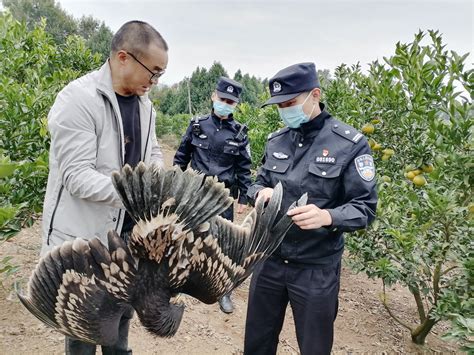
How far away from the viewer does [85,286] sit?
5.34ft

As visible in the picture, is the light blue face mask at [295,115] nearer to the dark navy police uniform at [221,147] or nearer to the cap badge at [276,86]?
the cap badge at [276,86]

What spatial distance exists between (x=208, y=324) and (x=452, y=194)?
2283mm

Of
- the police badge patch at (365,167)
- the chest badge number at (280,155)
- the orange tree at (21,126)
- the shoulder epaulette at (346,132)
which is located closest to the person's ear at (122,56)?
the orange tree at (21,126)

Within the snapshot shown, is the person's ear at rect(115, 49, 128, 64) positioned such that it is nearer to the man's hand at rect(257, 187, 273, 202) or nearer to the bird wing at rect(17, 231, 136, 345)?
the bird wing at rect(17, 231, 136, 345)

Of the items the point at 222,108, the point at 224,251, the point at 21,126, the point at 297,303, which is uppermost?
the point at 222,108

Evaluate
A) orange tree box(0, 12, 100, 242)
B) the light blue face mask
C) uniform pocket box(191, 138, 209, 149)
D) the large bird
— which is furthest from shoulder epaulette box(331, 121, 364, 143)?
uniform pocket box(191, 138, 209, 149)

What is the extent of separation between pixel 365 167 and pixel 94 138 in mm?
1251

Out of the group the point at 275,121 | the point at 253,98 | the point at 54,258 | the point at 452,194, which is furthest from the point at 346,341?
the point at 253,98

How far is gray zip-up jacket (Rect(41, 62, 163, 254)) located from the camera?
1.70m

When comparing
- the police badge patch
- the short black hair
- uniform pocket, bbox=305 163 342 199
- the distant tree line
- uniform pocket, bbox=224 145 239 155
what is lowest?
uniform pocket, bbox=305 163 342 199

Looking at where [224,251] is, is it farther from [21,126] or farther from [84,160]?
[21,126]

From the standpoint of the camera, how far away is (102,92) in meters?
1.82

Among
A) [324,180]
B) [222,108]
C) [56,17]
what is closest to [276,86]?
[324,180]

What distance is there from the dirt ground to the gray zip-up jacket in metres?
1.60
